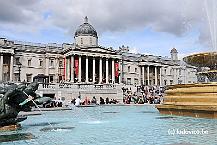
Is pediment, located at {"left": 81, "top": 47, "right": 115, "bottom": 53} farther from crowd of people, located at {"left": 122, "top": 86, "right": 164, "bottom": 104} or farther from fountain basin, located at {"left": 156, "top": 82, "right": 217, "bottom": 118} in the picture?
fountain basin, located at {"left": 156, "top": 82, "right": 217, "bottom": 118}

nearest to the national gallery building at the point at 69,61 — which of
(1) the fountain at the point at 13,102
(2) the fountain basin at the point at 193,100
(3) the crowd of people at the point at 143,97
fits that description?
(3) the crowd of people at the point at 143,97

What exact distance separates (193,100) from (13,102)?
6.35 meters

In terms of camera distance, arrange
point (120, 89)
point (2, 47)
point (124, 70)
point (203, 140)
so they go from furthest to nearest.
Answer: point (124, 70), point (2, 47), point (120, 89), point (203, 140)

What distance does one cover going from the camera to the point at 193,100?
37.8 ft

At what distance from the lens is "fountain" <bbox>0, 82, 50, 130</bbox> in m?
8.93

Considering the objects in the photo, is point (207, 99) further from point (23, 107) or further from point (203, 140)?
point (23, 107)

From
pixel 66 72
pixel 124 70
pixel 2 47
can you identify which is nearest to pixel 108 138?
pixel 2 47

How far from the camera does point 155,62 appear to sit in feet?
263

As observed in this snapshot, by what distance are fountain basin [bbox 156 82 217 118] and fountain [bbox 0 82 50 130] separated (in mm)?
5655

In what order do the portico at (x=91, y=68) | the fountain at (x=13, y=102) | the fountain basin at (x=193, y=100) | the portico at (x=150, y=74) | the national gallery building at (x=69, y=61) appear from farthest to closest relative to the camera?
the portico at (x=150, y=74) < the portico at (x=91, y=68) < the national gallery building at (x=69, y=61) < the fountain basin at (x=193, y=100) < the fountain at (x=13, y=102)

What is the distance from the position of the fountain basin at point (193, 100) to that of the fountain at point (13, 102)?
18.6 ft

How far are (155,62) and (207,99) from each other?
6981 cm

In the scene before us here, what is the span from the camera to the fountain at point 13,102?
8930 millimetres

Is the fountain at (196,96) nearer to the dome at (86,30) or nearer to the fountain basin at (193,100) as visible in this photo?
the fountain basin at (193,100)
